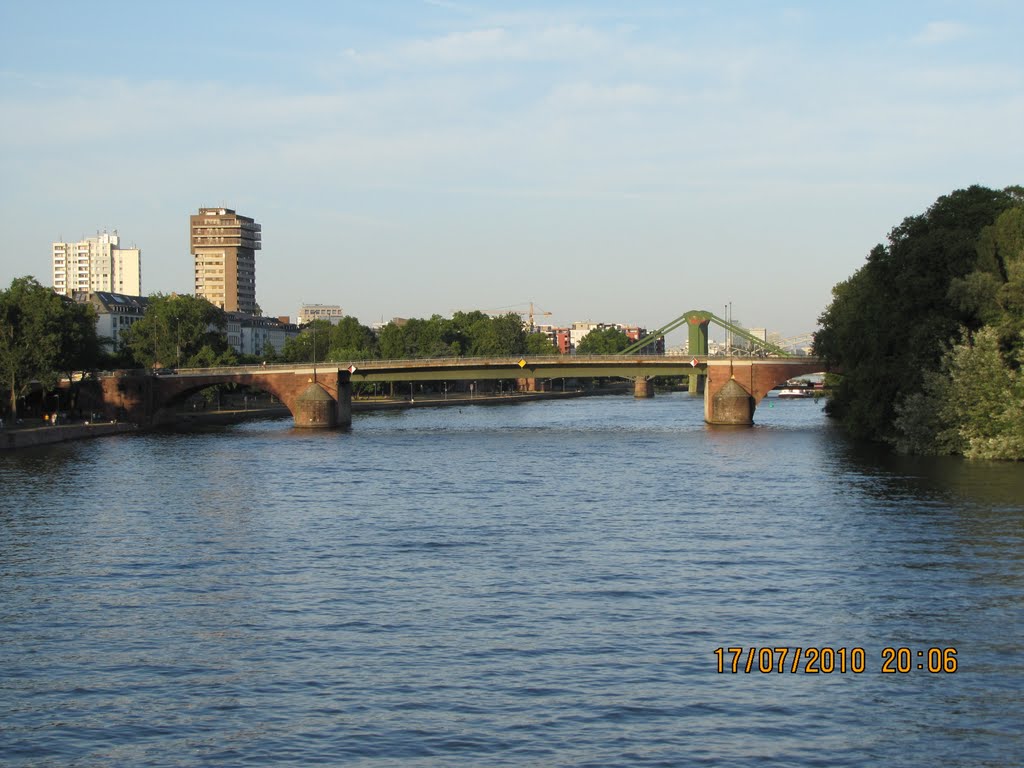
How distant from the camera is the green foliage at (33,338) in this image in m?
96.9

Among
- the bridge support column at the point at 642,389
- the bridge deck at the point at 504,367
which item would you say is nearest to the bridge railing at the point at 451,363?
the bridge deck at the point at 504,367

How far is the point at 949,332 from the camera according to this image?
65.1 meters

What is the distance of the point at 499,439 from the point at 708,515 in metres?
44.4

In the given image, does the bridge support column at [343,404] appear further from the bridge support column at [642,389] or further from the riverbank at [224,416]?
the bridge support column at [642,389]

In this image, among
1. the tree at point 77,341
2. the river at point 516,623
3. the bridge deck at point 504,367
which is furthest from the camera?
the bridge deck at point 504,367

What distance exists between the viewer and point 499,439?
88000mm

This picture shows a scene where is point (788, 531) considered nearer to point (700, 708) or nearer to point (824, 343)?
point (700, 708)

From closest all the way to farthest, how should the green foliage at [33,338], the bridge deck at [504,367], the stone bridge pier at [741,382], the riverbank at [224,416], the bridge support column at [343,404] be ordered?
the riverbank at [224,416]
the green foliage at [33,338]
the stone bridge pier at [741,382]
the bridge deck at [504,367]
the bridge support column at [343,404]

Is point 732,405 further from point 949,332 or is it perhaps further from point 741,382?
point 949,332

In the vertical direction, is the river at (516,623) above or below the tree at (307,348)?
below

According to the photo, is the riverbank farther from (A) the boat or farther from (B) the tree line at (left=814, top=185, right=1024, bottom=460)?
(B) the tree line at (left=814, top=185, right=1024, bottom=460)

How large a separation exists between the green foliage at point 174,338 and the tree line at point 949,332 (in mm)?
79421

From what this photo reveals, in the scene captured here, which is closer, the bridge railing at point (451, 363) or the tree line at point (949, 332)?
the tree line at point (949, 332)

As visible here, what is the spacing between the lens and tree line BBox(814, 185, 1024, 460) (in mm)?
60312
